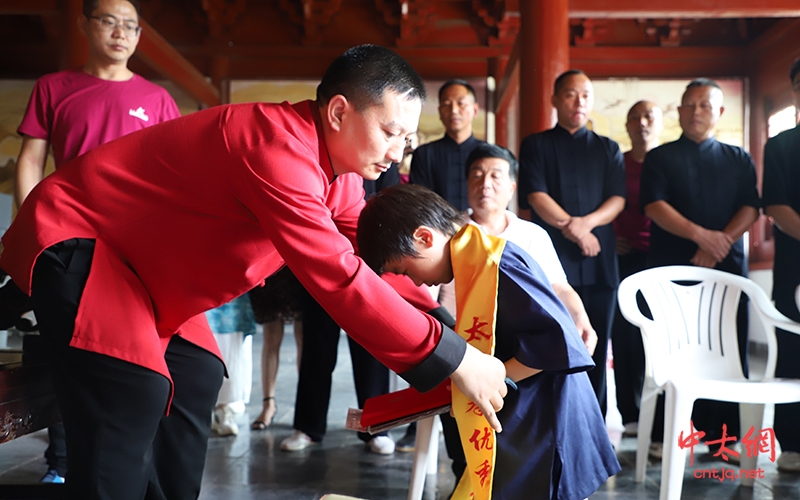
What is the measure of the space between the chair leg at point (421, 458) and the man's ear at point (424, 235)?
886 mm

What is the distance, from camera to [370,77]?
1.18 metres

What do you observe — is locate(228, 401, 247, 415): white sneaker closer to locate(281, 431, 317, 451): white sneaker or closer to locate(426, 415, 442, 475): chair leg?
locate(281, 431, 317, 451): white sneaker

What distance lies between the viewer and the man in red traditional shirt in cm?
111

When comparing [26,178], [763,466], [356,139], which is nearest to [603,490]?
[763,466]

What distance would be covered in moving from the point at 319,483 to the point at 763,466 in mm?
1627

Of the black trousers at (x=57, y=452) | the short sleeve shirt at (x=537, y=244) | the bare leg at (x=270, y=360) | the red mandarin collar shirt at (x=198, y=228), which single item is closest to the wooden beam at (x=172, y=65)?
the bare leg at (x=270, y=360)

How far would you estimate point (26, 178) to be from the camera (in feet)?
6.84

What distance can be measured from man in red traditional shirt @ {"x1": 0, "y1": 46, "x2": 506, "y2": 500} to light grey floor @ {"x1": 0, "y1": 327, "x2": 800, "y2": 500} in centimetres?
116

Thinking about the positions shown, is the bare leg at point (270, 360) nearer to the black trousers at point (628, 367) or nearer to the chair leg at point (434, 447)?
the chair leg at point (434, 447)

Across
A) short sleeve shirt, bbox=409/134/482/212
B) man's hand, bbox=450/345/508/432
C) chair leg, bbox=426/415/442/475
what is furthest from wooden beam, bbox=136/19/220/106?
man's hand, bbox=450/345/508/432

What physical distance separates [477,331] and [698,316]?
1.56 meters

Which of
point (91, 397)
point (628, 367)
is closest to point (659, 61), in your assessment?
point (628, 367)

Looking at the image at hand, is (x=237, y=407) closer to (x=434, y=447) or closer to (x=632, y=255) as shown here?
(x=434, y=447)

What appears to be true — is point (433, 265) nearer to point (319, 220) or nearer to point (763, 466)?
point (319, 220)
